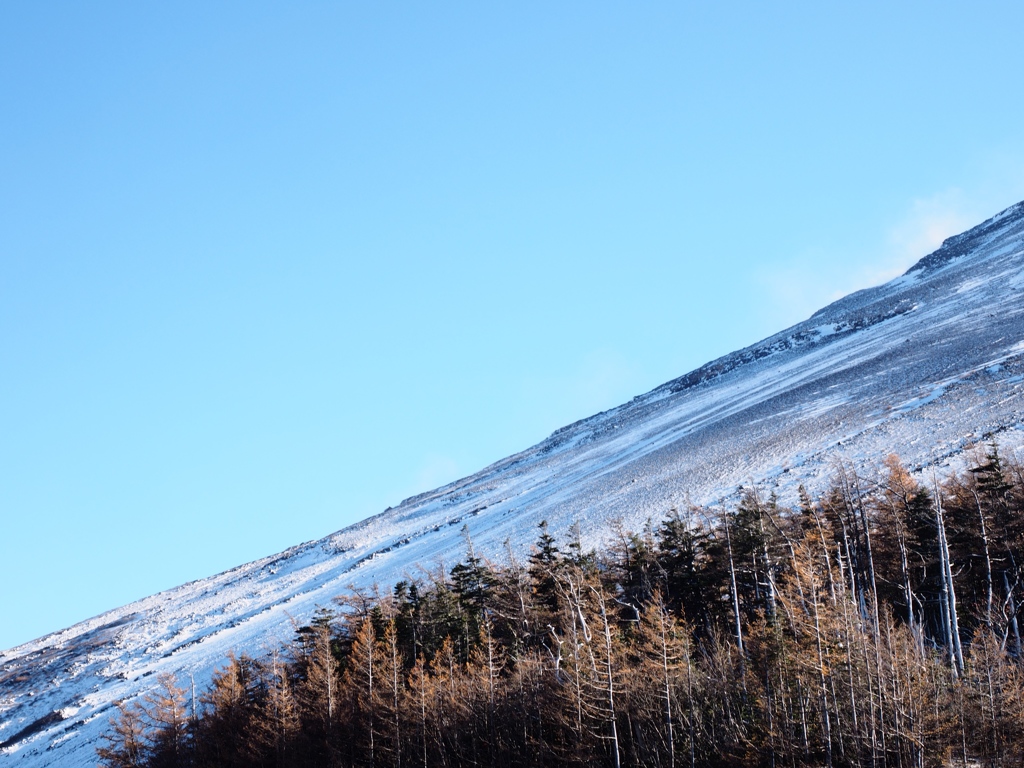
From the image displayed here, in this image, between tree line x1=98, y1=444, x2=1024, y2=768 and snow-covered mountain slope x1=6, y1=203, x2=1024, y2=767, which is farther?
snow-covered mountain slope x1=6, y1=203, x2=1024, y2=767

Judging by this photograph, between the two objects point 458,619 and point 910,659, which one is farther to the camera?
point 458,619

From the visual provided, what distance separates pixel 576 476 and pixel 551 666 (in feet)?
197

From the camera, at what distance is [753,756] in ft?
99.2

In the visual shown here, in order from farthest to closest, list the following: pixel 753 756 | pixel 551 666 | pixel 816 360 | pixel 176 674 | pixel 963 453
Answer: pixel 816 360 < pixel 176 674 < pixel 963 453 < pixel 551 666 < pixel 753 756

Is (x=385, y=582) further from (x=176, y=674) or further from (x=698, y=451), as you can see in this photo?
(x=698, y=451)

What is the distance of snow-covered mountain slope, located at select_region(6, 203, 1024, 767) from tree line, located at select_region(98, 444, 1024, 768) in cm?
1404

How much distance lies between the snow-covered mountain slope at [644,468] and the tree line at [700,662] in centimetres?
1404

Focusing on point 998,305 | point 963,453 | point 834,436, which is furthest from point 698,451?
point 998,305

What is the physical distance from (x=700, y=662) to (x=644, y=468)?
50.2 m

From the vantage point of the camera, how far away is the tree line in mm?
27812

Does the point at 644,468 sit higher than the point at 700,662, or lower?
higher

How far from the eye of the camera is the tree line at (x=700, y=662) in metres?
27.8

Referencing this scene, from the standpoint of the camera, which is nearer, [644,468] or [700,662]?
[700,662]

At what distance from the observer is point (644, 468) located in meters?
86.3
